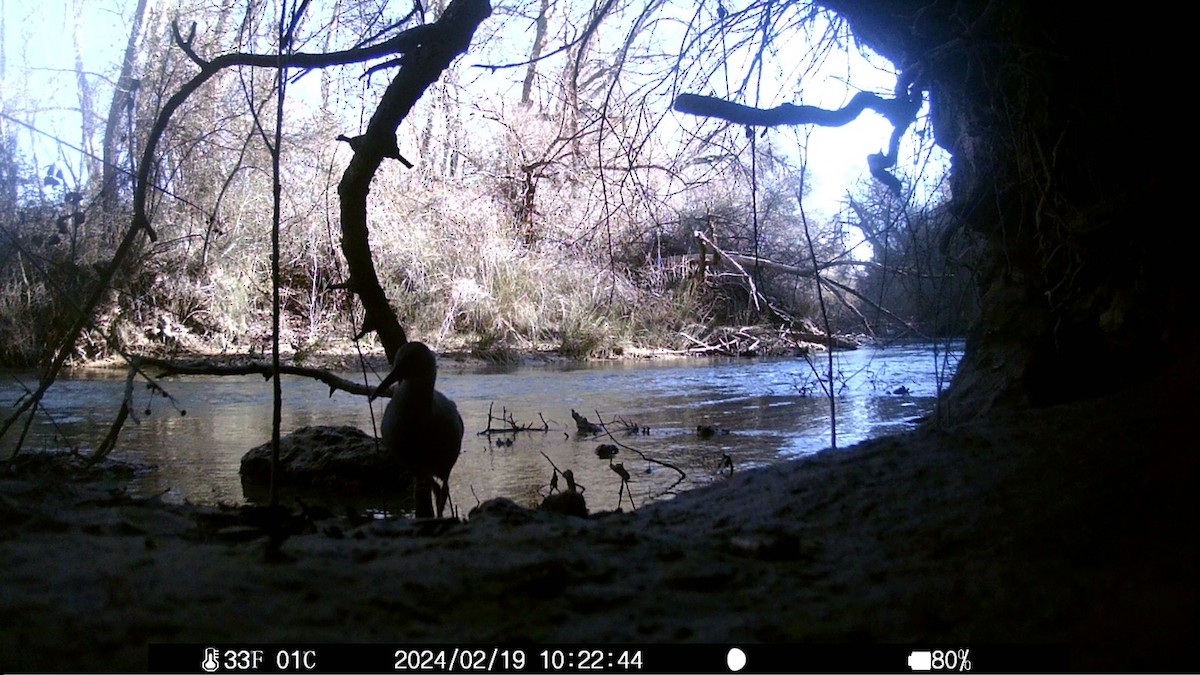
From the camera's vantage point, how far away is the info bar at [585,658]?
1.39 meters

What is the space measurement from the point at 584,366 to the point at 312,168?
176 inches

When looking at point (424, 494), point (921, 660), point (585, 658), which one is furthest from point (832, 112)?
point (585, 658)

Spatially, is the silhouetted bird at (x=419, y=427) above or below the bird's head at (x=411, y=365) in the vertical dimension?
below

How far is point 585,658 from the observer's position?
57.1 inches

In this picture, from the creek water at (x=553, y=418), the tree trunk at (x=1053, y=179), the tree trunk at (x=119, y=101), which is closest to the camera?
the tree trunk at (x=1053, y=179)

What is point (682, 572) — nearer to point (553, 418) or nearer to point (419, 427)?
point (419, 427)

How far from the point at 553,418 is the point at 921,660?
5.61 m

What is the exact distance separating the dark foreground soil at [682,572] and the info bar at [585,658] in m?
0.03

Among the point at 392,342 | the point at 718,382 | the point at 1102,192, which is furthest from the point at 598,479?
the point at 718,382

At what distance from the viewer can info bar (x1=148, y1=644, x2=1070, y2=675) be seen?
4.58 feet

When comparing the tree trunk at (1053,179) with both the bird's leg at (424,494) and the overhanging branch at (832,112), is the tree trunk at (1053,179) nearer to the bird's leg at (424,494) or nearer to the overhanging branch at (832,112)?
the overhanging branch at (832,112)

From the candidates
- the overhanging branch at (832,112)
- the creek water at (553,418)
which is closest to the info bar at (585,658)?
the creek water at (553,418)

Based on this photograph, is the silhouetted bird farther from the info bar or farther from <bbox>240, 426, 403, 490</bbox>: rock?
the info bar

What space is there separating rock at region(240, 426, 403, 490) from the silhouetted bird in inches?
36.6
